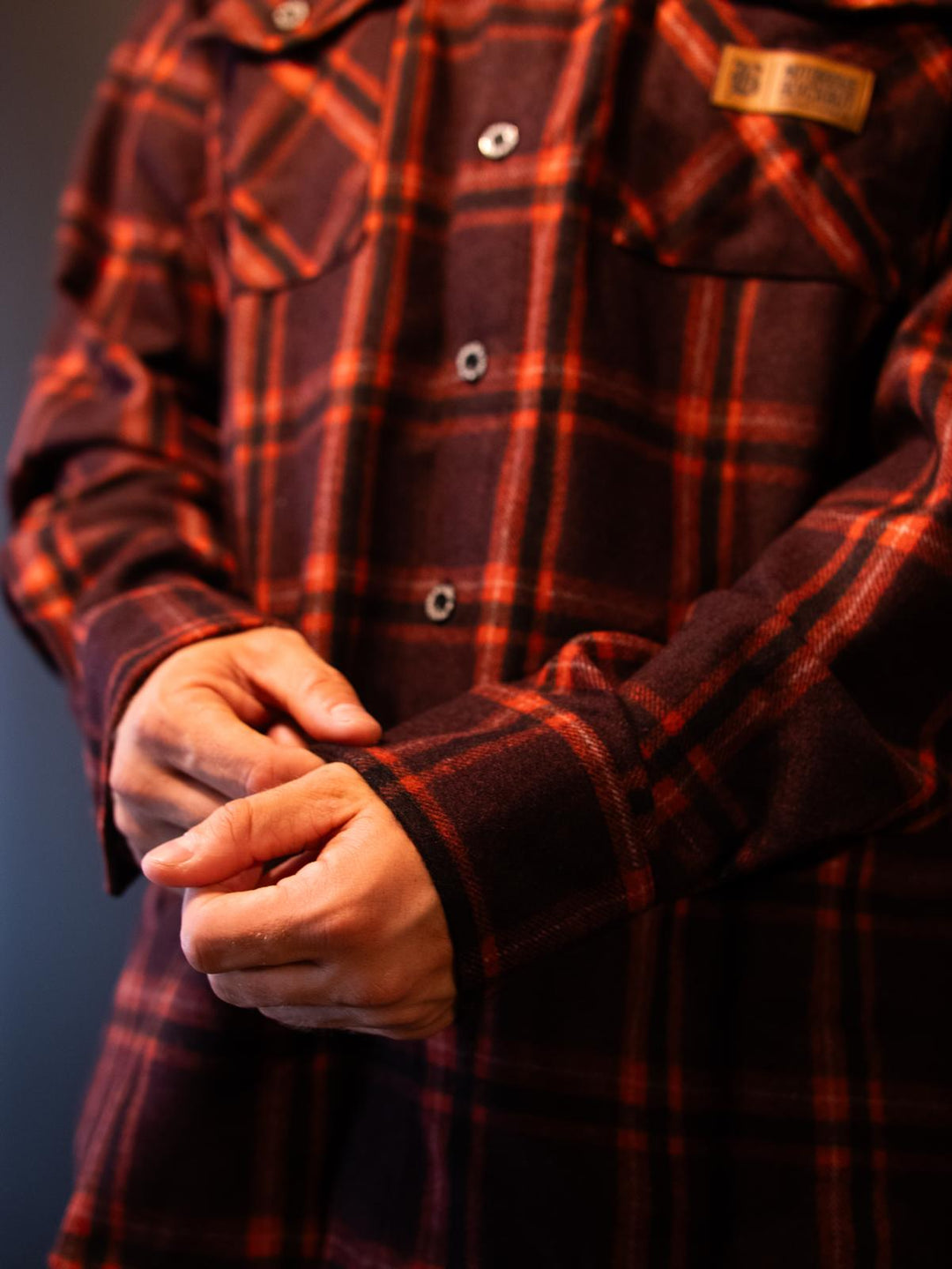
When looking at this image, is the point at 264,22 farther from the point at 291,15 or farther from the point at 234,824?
the point at 234,824

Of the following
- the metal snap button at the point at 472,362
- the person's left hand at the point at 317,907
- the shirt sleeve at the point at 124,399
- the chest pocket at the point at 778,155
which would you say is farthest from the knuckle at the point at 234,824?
the chest pocket at the point at 778,155

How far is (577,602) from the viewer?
0.66m

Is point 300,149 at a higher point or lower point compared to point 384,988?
higher


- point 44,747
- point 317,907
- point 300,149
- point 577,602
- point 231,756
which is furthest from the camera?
point 44,747

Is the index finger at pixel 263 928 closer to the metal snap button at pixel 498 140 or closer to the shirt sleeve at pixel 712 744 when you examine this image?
the shirt sleeve at pixel 712 744

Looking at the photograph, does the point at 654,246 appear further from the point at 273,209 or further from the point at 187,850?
the point at 187,850

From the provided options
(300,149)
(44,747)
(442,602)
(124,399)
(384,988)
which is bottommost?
(44,747)

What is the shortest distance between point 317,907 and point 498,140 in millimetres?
552

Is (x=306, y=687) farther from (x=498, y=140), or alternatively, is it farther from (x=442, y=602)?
(x=498, y=140)

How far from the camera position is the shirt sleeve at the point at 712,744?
1.57 feet

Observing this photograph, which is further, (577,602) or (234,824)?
(577,602)

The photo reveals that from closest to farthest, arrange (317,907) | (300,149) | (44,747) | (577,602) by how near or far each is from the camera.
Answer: (317,907) → (577,602) → (300,149) → (44,747)

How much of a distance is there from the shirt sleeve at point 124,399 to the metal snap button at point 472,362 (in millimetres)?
229

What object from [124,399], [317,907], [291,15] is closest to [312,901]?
[317,907]
